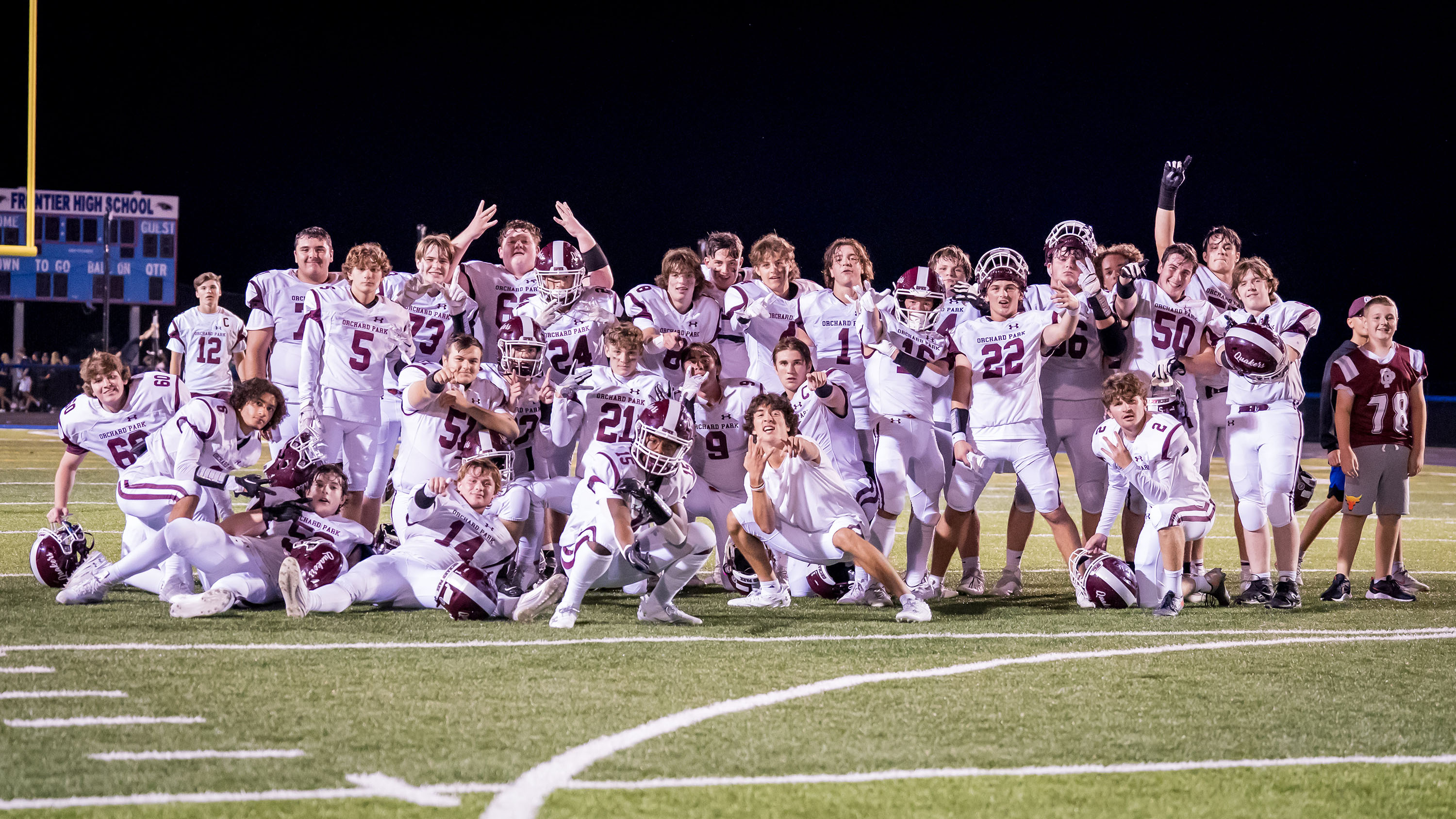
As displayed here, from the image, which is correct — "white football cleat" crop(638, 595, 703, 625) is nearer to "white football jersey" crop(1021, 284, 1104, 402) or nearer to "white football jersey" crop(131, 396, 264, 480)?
"white football jersey" crop(131, 396, 264, 480)

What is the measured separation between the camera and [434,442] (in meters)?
7.08

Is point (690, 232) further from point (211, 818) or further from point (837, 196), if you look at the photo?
point (211, 818)

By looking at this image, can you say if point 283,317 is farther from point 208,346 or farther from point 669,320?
point 208,346

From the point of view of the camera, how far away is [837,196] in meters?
33.5

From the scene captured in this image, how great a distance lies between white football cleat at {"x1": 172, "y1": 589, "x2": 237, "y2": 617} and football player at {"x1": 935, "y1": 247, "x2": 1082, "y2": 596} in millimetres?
3516

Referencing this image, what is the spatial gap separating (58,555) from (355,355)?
181 centimetres

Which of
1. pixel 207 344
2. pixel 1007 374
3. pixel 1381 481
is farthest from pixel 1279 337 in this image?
pixel 207 344

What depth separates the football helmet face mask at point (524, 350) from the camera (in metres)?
7.27

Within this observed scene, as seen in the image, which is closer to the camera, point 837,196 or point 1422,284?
point 1422,284

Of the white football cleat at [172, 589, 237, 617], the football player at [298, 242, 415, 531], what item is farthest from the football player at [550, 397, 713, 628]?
the football player at [298, 242, 415, 531]

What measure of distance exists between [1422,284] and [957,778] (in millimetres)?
30347

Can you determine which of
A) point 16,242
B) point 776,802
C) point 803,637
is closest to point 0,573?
point 803,637

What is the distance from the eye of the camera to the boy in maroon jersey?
735 cm

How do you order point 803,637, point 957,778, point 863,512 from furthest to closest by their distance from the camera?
1. point 863,512
2. point 803,637
3. point 957,778
